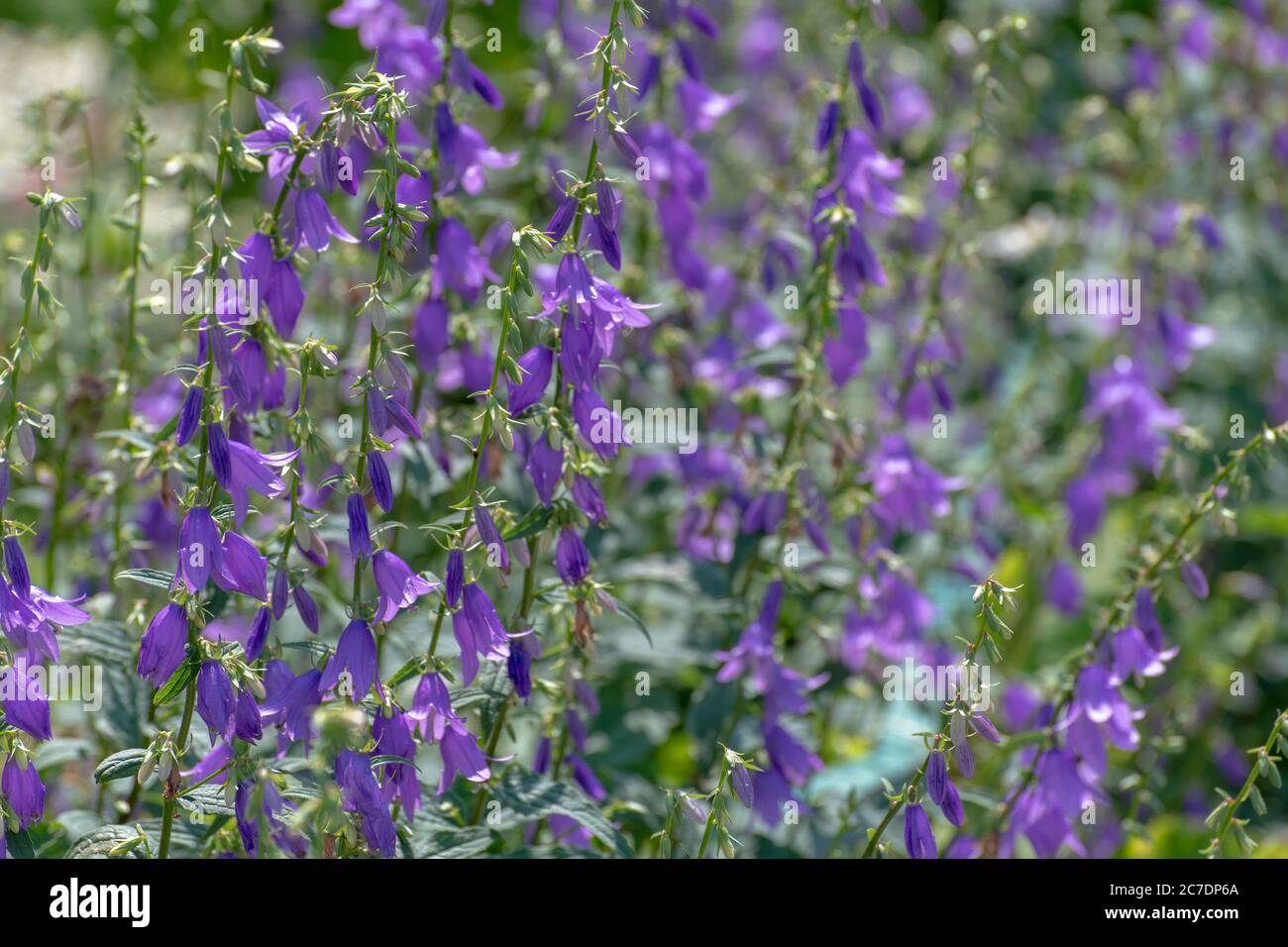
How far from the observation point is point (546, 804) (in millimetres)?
2883

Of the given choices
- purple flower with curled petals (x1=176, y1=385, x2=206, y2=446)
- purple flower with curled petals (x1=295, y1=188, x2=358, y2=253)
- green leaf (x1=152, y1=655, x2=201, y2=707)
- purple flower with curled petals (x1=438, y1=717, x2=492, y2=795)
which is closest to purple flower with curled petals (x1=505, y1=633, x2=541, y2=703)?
purple flower with curled petals (x1=438, y1=717, x2=492, y2=795)

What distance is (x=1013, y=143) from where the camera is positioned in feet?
24.2

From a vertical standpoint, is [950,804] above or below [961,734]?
below

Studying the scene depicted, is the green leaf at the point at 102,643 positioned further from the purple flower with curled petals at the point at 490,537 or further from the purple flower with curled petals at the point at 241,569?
the purple flower with curled petals at the point at 490,537

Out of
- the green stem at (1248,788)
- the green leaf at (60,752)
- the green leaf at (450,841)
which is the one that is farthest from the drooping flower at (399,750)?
the green stem at (1248,788)

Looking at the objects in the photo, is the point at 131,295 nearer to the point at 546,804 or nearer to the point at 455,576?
the point at 455,576

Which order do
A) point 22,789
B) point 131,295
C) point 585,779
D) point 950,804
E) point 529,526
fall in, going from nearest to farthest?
point 22,789
point 950,804
point 529,526
point 585,779
point 131,295

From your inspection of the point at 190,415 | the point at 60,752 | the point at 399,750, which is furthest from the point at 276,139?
the point at 60,752

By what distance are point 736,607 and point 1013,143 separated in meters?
4.52

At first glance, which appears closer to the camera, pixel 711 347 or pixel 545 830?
pixel 545 830

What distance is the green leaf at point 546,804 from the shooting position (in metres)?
2.87

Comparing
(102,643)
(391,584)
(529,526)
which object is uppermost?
(529,526)
